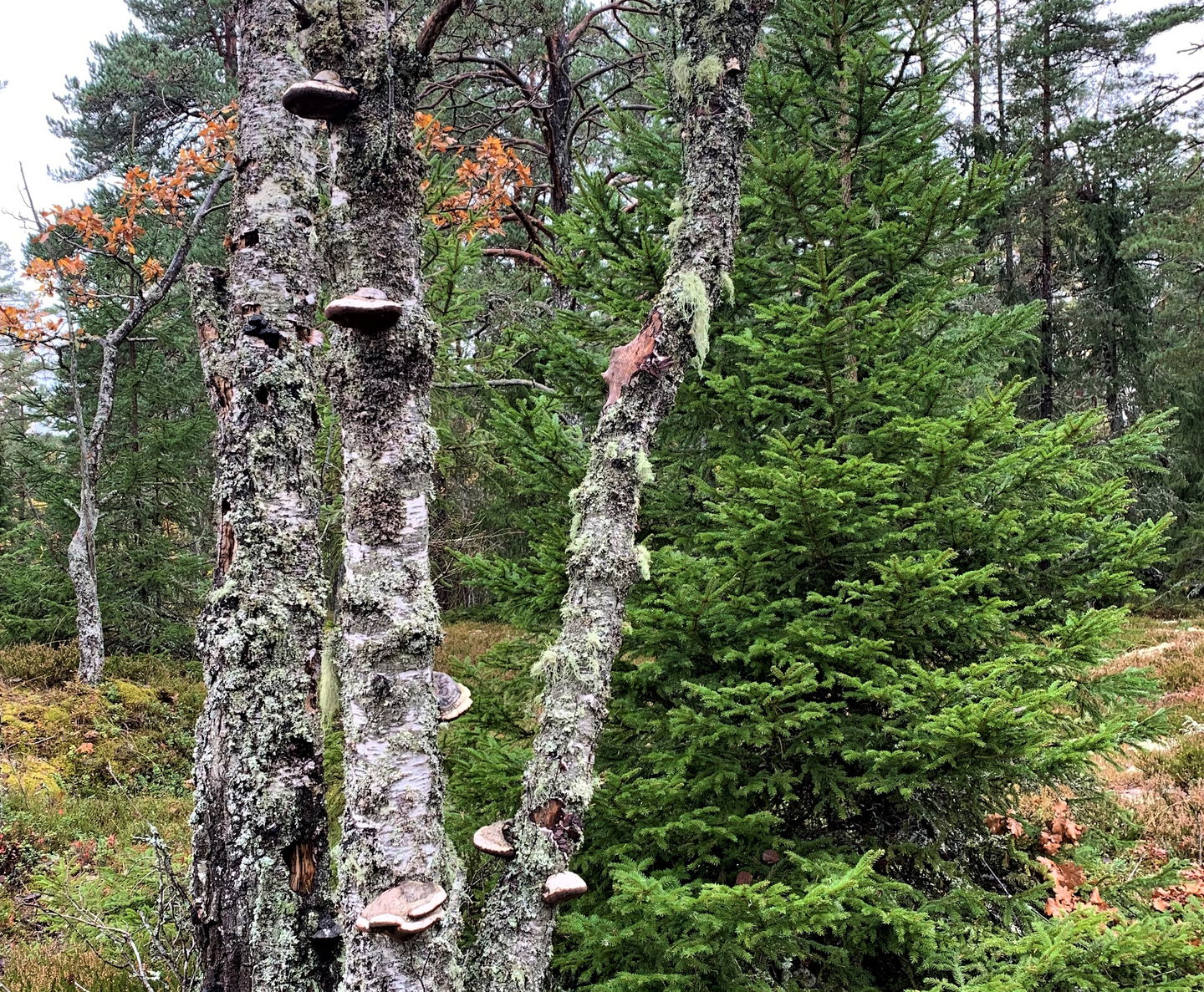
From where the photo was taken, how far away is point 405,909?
1656 millimetres

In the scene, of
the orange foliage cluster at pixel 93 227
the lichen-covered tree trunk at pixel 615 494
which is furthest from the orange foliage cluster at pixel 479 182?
the lichen-covered tree trunk at pixel 615 494

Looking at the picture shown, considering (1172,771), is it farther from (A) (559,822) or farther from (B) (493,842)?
(B) (493,842)

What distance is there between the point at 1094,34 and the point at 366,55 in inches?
889

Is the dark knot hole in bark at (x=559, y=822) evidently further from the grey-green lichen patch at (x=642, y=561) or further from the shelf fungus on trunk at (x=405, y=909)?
the grey-green lichen patch at (x=642, y=561)

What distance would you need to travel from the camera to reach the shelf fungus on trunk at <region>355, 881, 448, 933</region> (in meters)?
1.60

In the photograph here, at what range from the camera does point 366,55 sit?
6.27 ft

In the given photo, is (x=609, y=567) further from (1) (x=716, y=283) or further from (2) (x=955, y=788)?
(2) (x=955, y=788)

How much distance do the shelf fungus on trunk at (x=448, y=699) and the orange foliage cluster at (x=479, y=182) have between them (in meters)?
5.37

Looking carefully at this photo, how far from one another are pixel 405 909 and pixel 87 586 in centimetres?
995

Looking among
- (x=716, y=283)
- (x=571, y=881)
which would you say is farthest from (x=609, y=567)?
(x=716, y=283)

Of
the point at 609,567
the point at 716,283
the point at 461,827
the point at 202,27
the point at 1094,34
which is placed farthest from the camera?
the point at 1094,34

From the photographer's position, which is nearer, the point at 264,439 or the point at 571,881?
the point at 571,881

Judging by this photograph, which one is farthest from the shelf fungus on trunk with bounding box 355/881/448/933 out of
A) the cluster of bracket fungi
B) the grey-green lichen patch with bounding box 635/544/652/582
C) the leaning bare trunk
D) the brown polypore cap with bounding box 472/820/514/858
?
the leaning bare trunk

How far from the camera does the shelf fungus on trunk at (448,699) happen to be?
1974 mm
